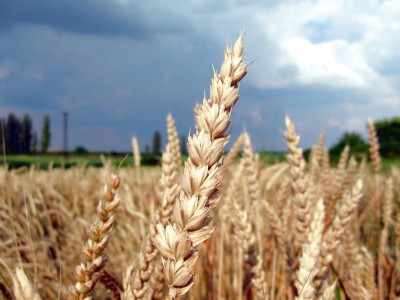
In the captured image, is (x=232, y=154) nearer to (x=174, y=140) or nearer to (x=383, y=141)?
(x=174, y=140)

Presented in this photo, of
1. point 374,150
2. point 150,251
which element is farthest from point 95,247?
point 374,150

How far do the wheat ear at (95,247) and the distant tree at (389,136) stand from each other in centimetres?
1331

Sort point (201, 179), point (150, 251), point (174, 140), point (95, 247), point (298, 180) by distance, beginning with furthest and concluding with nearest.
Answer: point (174, 140)
point (298, 180)
point (150, 251)
point (95, 247)
point (201, 179)

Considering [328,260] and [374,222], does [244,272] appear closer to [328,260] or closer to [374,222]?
[328,260]

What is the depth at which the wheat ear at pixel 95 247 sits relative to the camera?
2.85 feet

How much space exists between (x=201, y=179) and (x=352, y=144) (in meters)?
13.3

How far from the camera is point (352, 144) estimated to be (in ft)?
43.2

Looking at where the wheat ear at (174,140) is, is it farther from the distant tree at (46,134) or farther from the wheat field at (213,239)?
the distant tree at (46,134)

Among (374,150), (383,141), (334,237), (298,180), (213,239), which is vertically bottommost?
(213,239)

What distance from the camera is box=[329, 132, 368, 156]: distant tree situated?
12.6 m

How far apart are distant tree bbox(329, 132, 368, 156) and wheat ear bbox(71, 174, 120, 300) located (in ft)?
40.2

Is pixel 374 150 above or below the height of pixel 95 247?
above

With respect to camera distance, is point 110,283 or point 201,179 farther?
point 110,283

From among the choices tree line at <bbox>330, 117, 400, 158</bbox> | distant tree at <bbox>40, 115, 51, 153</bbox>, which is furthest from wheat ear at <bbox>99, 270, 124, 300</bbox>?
distant tree at <bbox>40, 115, 51, 153</bbox>
